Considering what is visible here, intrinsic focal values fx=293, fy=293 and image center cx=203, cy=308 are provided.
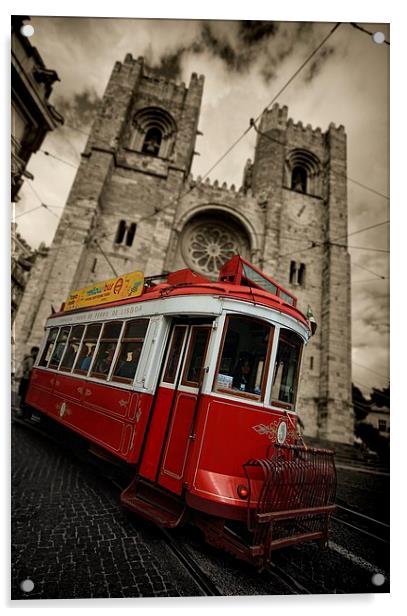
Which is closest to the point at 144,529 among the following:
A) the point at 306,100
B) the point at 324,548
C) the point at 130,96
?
the point at 324,548

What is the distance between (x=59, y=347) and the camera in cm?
560

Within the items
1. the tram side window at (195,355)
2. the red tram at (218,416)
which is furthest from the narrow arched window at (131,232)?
the tram side window at (195,355)

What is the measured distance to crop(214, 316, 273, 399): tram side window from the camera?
2.83m

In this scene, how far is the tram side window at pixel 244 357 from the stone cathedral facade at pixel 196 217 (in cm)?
1053

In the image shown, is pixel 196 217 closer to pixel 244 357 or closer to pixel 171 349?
pixel 171 349

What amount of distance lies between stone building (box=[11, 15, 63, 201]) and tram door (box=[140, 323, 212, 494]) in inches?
113

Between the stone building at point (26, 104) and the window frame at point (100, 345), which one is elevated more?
the stone building at point (26, 104)

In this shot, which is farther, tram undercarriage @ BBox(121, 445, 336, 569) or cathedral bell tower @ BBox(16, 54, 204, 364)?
cathedral bell tower @ BBox(16, 54, 204, 364)

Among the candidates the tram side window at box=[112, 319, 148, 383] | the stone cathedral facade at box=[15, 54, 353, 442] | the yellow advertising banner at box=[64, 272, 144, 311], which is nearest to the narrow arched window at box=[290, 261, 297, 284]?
the stone cathedral facade at box=[15, 54, 353, 442]

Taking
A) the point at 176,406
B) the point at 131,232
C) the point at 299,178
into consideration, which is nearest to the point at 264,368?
the point at 176,406

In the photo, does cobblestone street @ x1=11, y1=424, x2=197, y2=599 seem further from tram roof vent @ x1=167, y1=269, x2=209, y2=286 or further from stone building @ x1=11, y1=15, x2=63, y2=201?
stone building @ x1=11, y1=15, x2=63, y2=201

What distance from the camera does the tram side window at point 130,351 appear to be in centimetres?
361

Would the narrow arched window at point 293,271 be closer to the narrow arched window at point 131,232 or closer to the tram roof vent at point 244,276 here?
the narrow arched window at point 131,232

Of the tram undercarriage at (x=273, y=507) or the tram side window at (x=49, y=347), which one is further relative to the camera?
the tram side window at (x=49, y=347)
